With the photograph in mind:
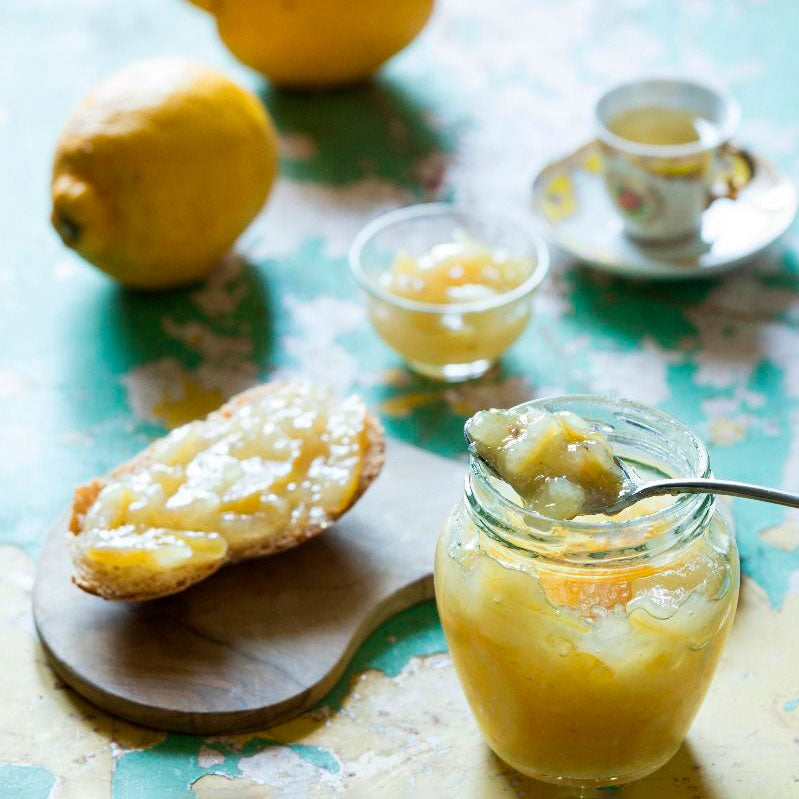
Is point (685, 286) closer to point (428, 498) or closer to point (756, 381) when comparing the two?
point (756, 381)

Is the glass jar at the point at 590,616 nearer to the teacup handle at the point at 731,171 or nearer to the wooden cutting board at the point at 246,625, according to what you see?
the wooden cutting board at the point at 246,625

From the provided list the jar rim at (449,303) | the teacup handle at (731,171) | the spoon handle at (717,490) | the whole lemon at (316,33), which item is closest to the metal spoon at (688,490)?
the spoon handle at (717,490)

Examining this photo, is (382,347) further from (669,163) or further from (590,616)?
(590,616)

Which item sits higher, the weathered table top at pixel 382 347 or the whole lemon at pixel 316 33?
the whole lemon at pixel 316 33

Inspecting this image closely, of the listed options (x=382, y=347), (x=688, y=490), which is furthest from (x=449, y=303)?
(x=688, y=490)

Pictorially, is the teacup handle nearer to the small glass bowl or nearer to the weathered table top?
the weathered table top

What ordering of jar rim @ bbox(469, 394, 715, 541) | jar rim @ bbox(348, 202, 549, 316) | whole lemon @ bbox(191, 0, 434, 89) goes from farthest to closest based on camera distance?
whole lemon @ bbox(191, 0, 434, 89) < jar rim @ bbox(348, 202, 549, 316) < jar rim @ bbox(469, 394, 715, 541)

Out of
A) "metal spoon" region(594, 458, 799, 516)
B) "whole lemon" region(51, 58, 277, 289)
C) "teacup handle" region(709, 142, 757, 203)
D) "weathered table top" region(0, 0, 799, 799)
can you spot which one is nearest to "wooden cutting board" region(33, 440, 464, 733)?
"weathered table top" region(0, 0, 799, 799)
